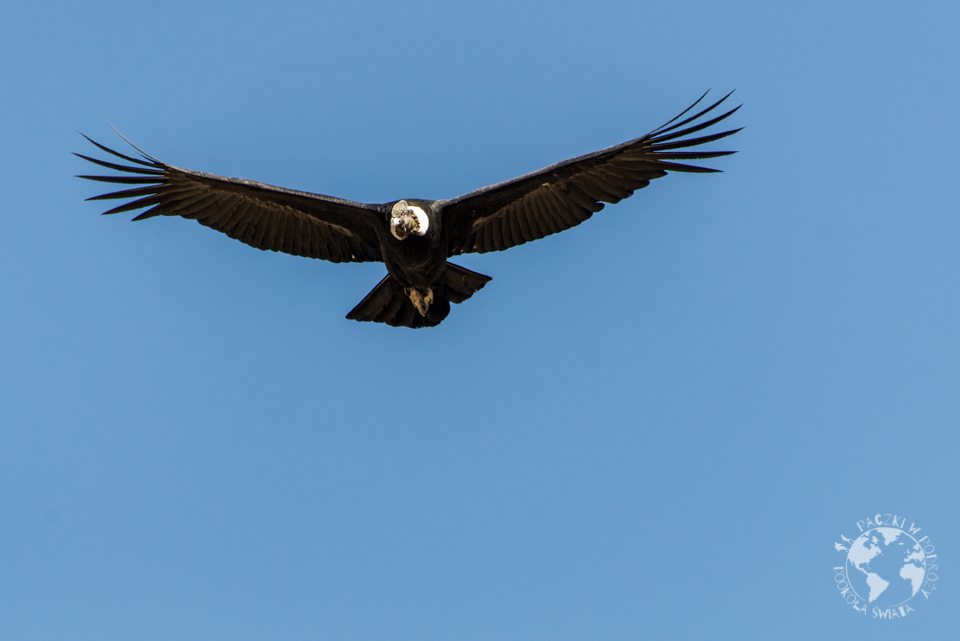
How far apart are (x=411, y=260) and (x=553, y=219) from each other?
7.34ft

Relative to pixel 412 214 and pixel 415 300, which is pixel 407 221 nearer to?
pixel 412 214

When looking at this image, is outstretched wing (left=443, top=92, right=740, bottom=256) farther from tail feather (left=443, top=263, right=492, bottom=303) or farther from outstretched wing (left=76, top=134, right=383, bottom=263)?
outstretched wing (left=76, top=134, right=383, bottom=263)

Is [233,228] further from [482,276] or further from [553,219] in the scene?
[553,219]

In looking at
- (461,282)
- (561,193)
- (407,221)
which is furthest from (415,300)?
(561,193)

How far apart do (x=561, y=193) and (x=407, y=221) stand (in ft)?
7.80

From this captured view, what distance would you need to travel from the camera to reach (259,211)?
13.6 metres

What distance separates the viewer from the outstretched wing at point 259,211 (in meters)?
13.0

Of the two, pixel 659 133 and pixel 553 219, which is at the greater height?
pixel 659 133

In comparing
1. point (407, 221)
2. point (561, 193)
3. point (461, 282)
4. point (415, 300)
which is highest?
point (561, 193)

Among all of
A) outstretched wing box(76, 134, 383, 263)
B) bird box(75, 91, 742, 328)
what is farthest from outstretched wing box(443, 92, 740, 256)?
outstretched wing box(76, 134, 383, 263)

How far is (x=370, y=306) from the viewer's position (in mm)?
13547

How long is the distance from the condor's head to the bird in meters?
0.02

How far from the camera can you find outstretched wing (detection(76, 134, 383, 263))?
42.7 feet

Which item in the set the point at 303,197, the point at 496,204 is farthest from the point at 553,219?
the point at 303,197
